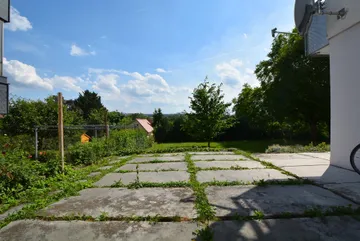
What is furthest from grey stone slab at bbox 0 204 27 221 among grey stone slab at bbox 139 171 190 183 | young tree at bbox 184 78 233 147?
young tree at bbox 184 78 233 147

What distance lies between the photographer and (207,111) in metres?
13.5

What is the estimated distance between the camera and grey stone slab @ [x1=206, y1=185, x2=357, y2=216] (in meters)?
2.41

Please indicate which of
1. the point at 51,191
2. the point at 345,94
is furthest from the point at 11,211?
the point at 345,94

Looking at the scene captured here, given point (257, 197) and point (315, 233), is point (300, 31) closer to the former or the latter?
point (257, 197)

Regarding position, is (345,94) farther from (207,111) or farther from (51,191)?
(207,111)

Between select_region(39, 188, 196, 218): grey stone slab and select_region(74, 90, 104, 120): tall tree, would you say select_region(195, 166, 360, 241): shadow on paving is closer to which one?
select_region(39, 188, 196, 218): grey stone slab

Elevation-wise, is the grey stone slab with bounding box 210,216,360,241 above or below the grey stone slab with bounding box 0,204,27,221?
above

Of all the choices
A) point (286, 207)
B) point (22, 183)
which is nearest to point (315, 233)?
point (286, 207)

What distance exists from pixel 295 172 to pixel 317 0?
3.44m

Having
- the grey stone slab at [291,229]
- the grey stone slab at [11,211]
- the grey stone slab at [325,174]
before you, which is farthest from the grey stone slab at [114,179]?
the grey stone slab at [325,174]

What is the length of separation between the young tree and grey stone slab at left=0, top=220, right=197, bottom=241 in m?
11.4

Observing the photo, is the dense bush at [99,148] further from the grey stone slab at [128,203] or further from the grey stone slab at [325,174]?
the grey stone slab at [325,174]

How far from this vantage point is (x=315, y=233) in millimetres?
1903

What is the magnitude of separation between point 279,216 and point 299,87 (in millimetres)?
15733
